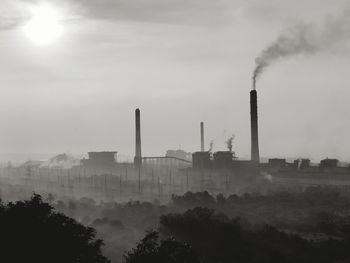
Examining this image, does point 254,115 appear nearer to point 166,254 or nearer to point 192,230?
point 192,230

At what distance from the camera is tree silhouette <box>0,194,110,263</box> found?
1636 centimetres

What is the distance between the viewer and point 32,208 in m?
18.6

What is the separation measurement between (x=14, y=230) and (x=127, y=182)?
6319 cm

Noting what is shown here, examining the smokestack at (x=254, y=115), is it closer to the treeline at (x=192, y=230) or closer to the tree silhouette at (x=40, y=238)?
the treeline at (x=192, y=230)

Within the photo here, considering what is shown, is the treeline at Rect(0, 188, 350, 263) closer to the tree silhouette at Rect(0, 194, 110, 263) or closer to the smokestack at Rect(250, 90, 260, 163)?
the tree silhouette at Rect(0, 194, 110, 263)

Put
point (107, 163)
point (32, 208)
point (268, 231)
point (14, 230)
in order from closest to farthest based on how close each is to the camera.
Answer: point (14, 230)
point (32, 208)
point (268, 231)
point (107, 163)

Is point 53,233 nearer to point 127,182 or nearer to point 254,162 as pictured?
point 254,162

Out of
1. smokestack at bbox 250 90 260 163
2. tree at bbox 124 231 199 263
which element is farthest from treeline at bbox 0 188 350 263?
smokestack at bbox 250 90 260 163

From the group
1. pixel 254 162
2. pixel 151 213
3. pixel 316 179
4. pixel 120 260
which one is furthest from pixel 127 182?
pixel 120 260

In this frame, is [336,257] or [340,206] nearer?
[336,257]

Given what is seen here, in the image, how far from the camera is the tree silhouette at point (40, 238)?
53.7 feet

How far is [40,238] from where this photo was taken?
55.7 feet

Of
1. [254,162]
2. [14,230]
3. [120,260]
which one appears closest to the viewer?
[14,230]

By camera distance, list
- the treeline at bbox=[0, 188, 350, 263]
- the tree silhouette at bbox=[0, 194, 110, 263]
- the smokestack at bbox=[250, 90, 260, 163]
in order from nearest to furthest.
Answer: the tree silhouette at bbox=[0, 194, 110, 263] → the treeline at bbox=[0, 188, 350, 263] → the smokestack at bbox=[250, 90, 260, 163]
